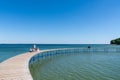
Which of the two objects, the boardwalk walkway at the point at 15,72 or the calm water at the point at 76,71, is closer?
the boardwalk walkway at the point at 15,72

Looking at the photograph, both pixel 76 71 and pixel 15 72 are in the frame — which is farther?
pixel 76 71

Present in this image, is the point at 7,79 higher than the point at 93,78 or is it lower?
higher

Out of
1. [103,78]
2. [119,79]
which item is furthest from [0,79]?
[119,79]

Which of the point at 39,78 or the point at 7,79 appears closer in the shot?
the point at 7,79

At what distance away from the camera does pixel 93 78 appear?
29.3 ft

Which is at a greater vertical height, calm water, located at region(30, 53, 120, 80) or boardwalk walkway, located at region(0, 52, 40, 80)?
boardwalk walkway, located at region(0, 52, 40, 80)

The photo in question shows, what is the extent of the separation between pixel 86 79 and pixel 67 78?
1215mm

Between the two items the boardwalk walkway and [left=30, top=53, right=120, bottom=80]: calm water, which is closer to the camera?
the boardwalk walkway

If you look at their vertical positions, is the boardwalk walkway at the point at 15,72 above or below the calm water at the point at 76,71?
above

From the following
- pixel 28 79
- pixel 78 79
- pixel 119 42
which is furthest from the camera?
pixel 119 42

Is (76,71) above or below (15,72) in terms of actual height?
below

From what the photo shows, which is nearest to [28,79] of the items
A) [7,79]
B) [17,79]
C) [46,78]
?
[17,79]

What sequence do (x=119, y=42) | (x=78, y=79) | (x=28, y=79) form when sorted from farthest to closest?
(x=119, y=42), (x=78, y=79), (x=28, y=79)

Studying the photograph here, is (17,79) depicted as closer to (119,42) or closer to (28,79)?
(28,79)
